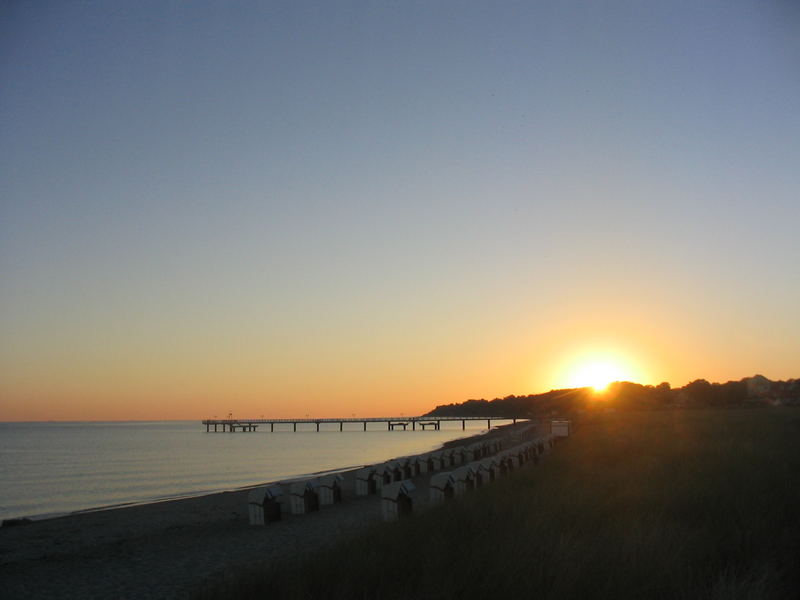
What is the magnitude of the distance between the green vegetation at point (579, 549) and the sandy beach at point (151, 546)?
154 cm

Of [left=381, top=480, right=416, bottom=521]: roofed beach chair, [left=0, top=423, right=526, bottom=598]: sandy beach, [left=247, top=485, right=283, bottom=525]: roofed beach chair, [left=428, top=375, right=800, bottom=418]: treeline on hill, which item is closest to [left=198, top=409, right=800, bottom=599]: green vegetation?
[left=381, top=480, right=416, bottom=521]: roofed beach chair

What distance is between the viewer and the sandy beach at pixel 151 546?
897cm

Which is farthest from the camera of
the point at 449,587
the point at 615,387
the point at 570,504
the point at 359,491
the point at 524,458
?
the point at 615,387

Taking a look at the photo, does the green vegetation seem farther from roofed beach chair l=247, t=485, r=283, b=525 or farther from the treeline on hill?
the treeline on hill

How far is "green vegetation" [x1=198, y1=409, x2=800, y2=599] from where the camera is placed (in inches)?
247

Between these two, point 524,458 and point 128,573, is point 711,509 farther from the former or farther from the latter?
point 524,458

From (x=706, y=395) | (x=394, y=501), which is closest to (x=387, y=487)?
(x=394, y=501)

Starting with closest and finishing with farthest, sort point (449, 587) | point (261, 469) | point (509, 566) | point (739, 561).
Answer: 1. point (449, 587)
2. point (509, 566)
3. point (739, 561)
4. point (261, 469)

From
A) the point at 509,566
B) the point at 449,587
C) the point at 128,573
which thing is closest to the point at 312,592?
the point at 449,587

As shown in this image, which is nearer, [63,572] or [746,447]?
[63,572]

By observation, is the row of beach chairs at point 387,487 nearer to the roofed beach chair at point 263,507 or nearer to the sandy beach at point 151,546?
the roofed beach chair at point 263,507

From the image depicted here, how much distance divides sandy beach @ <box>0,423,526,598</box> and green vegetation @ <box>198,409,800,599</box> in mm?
1539

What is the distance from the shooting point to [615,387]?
432 feet

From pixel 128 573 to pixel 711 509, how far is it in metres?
8.81
